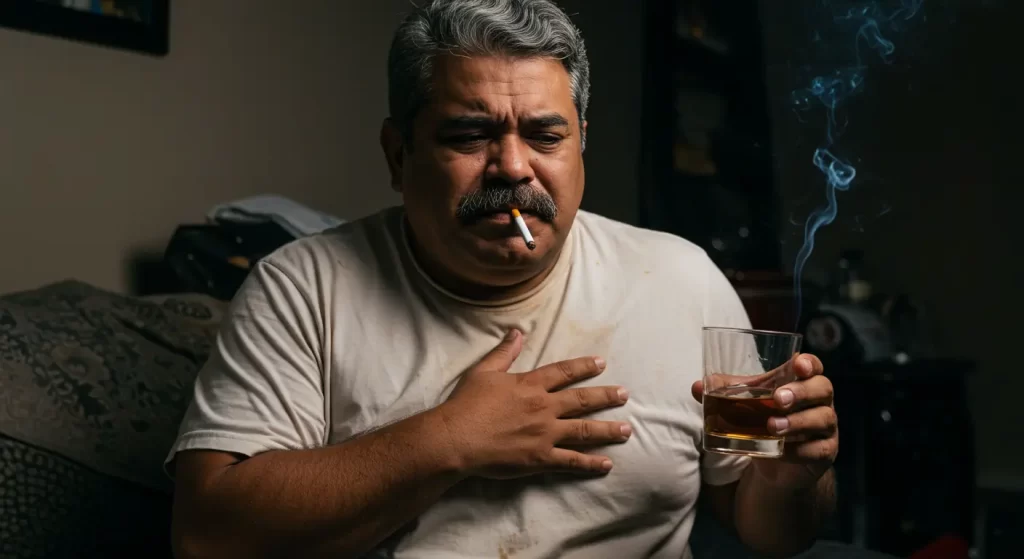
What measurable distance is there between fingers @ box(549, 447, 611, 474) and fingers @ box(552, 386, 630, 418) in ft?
0.17

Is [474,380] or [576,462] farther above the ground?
[474,380]

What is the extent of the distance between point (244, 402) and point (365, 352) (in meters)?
0.18

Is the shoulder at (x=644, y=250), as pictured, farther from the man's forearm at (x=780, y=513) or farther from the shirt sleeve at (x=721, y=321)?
the man's forearm at (x=780, y=513)

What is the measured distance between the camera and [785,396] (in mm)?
1164

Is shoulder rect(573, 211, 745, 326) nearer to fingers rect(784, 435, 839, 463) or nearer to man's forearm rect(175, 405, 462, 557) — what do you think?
fingers rect(784, 435, 839, 463)

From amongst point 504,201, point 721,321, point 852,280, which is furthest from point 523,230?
point 852,280

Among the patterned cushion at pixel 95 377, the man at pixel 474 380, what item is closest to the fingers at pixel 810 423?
the man at pixel 474 380

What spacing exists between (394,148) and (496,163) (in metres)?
0.23

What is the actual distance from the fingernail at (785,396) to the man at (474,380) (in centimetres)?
5

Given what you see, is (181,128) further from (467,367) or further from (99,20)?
(467,367)

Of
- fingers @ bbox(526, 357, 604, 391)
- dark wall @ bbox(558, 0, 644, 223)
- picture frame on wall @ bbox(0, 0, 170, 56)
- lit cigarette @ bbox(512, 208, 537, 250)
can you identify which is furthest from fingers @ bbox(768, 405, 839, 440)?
dark wall @ bbox(558, 0, 644, 223)

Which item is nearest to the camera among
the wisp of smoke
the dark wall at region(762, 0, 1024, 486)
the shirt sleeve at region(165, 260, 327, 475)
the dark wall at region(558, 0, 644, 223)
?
the shirt sleeve at region(165, 260, 327, 475)

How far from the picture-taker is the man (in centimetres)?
126

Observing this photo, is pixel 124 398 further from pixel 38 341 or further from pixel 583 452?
pixel 583 452
